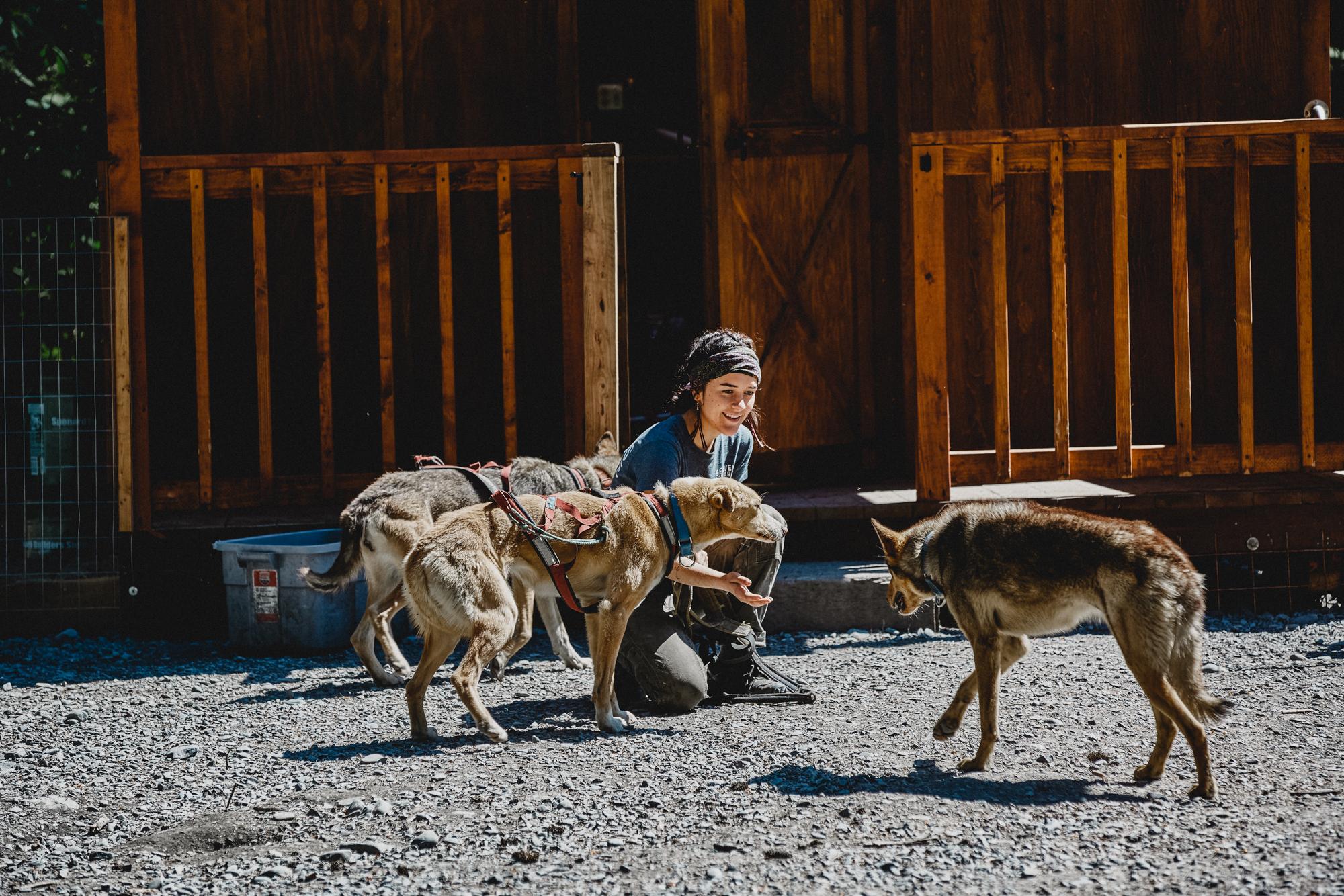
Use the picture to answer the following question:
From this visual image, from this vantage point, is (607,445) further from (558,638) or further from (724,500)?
(724,500)

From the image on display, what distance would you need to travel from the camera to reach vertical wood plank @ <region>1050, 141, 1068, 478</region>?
771cm

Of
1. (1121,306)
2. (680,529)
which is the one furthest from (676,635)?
(1121,306)

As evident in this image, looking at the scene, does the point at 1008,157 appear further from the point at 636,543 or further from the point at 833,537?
the point at 636,543

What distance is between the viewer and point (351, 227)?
9258 millimetres

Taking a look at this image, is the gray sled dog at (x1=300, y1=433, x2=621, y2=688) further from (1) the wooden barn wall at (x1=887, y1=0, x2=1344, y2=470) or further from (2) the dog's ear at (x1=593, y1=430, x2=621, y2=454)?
(1) the wooden barn wall at (x1=887, y1=0, x2=1344, y2=470)

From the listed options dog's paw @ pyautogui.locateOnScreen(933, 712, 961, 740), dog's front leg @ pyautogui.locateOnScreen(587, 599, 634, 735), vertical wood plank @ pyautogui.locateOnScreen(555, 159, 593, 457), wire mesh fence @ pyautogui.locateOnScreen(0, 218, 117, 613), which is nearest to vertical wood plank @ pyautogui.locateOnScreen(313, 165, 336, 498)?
wire mesh fence @ pyautogui.locateOnScreen(0, 218, 117, 613)

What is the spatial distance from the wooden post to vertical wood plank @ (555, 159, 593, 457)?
248 centimetres

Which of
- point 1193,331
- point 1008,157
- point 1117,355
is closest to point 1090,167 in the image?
point 1008,157

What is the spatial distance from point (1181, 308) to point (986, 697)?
393cm

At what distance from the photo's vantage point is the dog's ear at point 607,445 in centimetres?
754

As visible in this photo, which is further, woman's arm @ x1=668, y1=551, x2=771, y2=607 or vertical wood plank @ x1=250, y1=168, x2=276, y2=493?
vertical wood plank @ x1=250, y1=168, x2=276, y2=493

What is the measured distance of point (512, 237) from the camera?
920 centimetres

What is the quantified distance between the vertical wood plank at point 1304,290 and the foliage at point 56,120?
8835 millimetres

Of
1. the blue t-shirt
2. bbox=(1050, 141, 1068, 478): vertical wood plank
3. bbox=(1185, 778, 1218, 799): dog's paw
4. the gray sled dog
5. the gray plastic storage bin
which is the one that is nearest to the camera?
bbox=(1185, 778, 1218, 799): dog's paw
